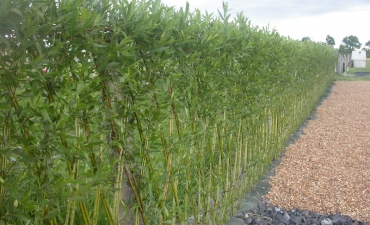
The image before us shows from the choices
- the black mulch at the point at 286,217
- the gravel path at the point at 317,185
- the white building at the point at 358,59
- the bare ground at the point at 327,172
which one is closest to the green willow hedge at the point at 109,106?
the black mulch at the point at 286,217

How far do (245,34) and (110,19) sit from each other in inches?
84.5

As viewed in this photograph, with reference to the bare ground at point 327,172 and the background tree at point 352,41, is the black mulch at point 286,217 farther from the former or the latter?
the background tree at point 352,41

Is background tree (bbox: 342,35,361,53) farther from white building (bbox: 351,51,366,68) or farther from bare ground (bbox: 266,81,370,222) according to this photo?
bare ground (bbox: 266,81,370,222)

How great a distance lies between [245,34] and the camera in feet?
12.5

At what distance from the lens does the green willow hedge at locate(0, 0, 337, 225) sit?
58.2 inches

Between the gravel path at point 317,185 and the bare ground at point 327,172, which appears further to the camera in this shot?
the bare ground at point 327,172

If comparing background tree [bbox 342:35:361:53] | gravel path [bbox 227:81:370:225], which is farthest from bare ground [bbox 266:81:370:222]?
background tree [bbox 342:35:361:53]

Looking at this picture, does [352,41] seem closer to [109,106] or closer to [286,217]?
[286,217]

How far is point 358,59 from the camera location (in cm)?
4403

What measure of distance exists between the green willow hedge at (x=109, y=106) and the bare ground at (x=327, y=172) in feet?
4.36

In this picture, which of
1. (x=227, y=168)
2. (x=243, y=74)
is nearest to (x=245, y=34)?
(x=243, y=74)

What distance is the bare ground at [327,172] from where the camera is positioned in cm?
455

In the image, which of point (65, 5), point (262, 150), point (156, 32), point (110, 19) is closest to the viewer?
point (65, 5)

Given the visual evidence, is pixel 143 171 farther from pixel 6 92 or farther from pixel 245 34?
pixel 245 34
